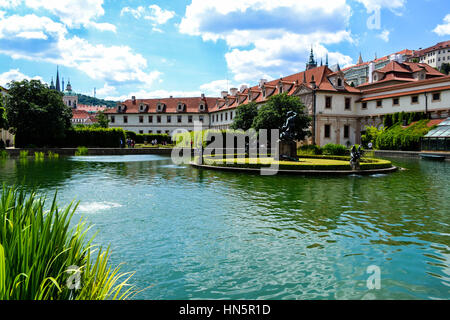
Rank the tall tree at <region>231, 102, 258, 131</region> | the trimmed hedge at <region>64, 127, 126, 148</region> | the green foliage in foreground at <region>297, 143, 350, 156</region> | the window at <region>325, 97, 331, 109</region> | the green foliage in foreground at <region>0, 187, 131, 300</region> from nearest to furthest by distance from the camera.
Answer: the green foliage in foreground at <region>0, 187, 131, 300</region>, the green foliage in foreground at <region>297, 143, 350, 156</region>, the trimmed hedge at <region>64, 127, 126, 148</region>, the window at <region>325, 97, 331, 109</region>, the tall tree at <region>231, 102, 258, 131</region>

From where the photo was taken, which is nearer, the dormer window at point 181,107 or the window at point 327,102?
the window at point 327,102

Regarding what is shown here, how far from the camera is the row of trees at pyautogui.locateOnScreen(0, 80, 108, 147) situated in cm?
4388

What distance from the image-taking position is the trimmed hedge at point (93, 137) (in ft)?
162

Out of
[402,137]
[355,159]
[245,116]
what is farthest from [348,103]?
[355,159]

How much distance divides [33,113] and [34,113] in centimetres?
12

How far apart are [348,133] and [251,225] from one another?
4945cm

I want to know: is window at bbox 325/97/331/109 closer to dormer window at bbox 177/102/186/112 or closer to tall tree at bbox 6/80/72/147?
tall tree at bbox 6/80/72/147

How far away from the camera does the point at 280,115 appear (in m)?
37.9

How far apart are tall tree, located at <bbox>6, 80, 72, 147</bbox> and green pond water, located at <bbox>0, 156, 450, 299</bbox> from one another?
3546 centimetres

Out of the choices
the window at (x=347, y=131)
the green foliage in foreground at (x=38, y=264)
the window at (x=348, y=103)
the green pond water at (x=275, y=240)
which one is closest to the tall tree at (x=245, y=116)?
the window at (x=348, y=103)

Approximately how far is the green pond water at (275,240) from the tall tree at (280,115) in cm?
2451

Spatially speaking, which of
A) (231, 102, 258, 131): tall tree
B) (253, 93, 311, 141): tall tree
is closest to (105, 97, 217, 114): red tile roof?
(231, 102, 258, 131): tall tree

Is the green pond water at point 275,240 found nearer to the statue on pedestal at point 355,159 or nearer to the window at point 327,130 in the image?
the statue on pedestal at point 355,159
